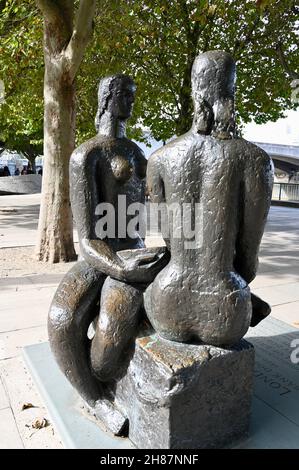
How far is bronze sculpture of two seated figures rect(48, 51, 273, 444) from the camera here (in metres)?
2.26

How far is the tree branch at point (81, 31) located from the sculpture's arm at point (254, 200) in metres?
5.48

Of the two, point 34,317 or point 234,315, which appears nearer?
point 234,315

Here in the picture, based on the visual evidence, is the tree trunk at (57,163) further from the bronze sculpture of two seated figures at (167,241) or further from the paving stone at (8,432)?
the paving stone at (8,432)

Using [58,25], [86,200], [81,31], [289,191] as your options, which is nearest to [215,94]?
[86,200]

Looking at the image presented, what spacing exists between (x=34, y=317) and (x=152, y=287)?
3.02 meters

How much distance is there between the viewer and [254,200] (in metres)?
2.27

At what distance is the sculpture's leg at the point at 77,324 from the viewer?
2.78m

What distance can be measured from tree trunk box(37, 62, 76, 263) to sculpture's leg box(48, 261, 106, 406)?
503 cm

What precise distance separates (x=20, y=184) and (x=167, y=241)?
90.4ft

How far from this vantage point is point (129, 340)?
2672 millimetres

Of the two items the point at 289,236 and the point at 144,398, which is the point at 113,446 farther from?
the point at 289,236

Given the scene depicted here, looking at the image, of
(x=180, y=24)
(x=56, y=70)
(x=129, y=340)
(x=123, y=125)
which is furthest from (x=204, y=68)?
(x=180, y=24)

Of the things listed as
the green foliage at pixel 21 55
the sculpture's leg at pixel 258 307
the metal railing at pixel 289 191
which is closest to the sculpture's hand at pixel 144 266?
the sculpture's leg at pixel 258 307

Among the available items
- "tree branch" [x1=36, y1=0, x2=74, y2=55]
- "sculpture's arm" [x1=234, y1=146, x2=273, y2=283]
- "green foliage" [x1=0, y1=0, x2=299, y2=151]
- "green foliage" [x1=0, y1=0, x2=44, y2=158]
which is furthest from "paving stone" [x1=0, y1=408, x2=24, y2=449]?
"green foliage" [x1=0, y1=0, x2=299, y2=151]
